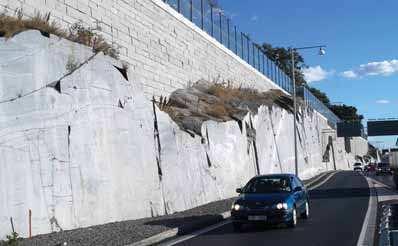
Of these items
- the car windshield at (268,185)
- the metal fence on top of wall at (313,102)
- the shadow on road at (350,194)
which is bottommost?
the shadow on road at (350,194)

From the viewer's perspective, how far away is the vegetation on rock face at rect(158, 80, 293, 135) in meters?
27.6

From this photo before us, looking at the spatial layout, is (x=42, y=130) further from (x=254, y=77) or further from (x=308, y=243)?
(x=254, y=77)

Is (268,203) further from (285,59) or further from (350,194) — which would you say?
(285,59)

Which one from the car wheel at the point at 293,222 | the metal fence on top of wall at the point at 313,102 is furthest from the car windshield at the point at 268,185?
the metal fence on top of wall at the point at 313,102

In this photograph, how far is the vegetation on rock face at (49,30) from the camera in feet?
49.6

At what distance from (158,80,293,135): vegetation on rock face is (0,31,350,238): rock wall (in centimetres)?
169

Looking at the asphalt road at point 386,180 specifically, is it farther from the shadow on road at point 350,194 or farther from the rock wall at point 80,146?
the rock wall at point 80,146

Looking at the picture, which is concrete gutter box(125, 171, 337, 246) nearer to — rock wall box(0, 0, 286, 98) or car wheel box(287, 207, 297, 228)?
car wheel box(287, 207, 297, 228)

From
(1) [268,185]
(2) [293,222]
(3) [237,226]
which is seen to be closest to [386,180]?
(1) [268,185]

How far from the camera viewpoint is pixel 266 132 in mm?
47531

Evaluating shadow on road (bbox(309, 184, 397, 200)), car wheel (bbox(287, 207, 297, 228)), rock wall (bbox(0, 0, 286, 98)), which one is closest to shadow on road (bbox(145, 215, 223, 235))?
car wheel (bbox(287, 207, 297, 228))

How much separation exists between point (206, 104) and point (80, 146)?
1673 centimetres

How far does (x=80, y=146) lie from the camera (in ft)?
53.7

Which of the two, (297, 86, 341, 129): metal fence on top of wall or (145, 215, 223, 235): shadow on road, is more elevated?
(297, 86, 341, 129): metal fence on top of wall
